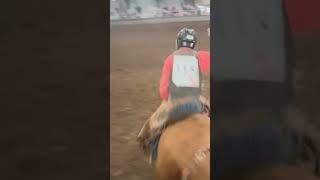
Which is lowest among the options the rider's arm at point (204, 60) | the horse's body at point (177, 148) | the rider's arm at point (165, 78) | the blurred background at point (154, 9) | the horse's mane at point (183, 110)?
the horse's body at point (177, 148)

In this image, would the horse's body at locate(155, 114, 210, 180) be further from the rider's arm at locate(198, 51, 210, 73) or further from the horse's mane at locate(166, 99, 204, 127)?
the rider's arm at locate(198, 51, 210, 73)

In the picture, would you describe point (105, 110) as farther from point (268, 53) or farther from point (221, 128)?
point (268, 53)

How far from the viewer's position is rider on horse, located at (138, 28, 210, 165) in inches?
98.7

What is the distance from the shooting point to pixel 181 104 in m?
2.53

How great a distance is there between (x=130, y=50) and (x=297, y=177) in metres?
1.06

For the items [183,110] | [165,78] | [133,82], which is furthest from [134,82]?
[183,110]

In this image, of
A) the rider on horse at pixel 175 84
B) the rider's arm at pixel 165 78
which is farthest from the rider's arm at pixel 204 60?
the rider's arm at pixel 165 78

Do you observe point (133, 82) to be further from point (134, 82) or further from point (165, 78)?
point (165, 78)

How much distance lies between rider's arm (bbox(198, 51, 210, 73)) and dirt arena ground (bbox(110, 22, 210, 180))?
0.03 metres

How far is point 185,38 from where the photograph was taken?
2492 mm

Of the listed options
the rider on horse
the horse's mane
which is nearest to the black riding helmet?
the rider on horse

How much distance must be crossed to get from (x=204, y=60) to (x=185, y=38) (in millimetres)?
144

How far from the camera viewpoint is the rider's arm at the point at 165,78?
250 cm

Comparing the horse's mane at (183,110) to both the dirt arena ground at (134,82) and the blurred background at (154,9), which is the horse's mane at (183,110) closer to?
the dirt arena ground at (134,82)
